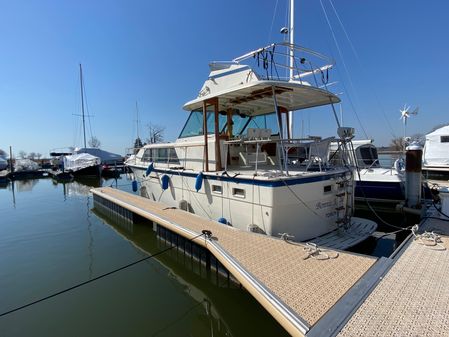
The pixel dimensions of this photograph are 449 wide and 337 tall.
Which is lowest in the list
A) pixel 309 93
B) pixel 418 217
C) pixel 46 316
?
pixel 46 316

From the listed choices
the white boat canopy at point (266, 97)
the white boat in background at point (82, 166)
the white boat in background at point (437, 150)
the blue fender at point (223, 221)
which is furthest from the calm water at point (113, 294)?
the white boat in background at point (82, 166)

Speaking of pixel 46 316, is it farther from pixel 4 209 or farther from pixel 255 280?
pixel 4 209

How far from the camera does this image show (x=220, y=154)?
24.2ft

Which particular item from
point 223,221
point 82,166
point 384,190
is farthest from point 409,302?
point 82,166

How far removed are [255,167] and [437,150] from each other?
17.8 m

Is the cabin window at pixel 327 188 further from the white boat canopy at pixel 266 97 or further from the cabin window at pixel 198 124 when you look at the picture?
the cabin window at pixel 198 124

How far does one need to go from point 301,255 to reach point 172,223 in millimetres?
3384

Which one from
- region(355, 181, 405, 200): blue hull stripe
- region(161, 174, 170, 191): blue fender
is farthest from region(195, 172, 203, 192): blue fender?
region(355, 181, 405, 200): blue hull stripe

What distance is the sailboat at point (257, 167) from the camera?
5758mm

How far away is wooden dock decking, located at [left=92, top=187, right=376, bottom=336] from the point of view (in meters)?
2.92

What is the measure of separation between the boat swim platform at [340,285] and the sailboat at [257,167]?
90 cm

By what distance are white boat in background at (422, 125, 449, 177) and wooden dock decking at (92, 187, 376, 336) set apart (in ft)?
56.0

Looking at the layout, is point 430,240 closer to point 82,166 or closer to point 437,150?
point 437,150

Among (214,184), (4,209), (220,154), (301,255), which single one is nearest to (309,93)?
(220,154)
